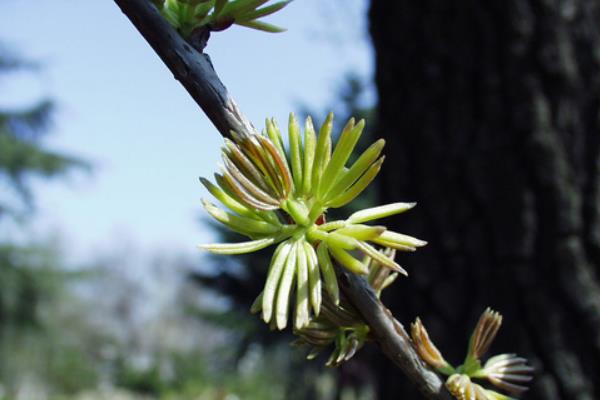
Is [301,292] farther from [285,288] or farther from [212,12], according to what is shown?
[212,12]

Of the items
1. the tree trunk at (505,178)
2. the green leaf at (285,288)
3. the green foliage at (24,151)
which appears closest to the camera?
the green leaf at (285,288)

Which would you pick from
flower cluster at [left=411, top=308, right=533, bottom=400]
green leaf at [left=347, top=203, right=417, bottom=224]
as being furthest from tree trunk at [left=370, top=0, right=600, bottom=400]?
green leaf at [left=347, top=203, right=417, bottom=224]

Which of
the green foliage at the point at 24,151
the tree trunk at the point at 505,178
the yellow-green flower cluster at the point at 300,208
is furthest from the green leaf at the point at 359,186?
the green foliage at the point at 24,151

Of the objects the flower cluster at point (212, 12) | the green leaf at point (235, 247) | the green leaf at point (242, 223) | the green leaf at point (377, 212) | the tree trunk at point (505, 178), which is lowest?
the green leaf at point (235, 247)

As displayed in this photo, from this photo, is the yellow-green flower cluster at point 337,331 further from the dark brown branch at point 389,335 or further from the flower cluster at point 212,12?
the flower cluster at point 212,12

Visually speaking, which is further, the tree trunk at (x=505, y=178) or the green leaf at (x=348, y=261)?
the tree trunk at (x=505, y=178)

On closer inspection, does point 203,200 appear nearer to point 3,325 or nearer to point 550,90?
point 550,90

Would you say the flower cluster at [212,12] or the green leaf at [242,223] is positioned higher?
the flower cluster at [212,12]

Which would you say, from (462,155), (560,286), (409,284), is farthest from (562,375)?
(462,155)
